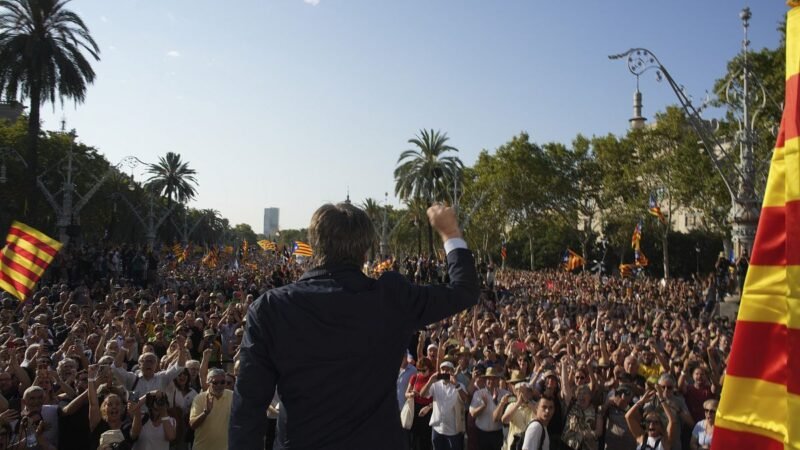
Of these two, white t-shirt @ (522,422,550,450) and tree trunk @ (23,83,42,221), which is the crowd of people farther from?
tree trunk @ (23,83,42,221)

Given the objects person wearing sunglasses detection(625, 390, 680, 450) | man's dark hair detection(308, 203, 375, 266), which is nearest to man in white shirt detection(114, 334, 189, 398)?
person wearing sunglasses detection(625, 390, 680, 450)

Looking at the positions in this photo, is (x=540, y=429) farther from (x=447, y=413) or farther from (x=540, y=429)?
(x=447, y=413)

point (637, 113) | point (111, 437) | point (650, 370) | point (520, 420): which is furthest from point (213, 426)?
point (637, 113)

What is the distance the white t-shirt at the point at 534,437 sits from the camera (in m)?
6.85

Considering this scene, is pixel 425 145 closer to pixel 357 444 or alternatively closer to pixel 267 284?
pixel 267 284

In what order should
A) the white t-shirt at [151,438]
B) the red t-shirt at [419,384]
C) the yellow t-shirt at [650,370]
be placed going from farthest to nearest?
1. the yellow t-shirt at [650,370]
2. the red t-shirt at [419,384]
3. the white t-shirt at [151,438]

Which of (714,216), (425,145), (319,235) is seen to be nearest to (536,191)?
(425,145)

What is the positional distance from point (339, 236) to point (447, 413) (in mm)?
5956

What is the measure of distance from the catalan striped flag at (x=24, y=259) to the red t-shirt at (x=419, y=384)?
5.59m

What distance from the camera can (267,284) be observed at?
26453 mm

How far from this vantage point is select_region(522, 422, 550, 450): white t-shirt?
6852mm

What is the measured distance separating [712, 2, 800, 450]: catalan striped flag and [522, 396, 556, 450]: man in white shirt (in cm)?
502

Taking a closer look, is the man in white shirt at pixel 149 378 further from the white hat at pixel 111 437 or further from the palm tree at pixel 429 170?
the palm tree at pixel 429 170

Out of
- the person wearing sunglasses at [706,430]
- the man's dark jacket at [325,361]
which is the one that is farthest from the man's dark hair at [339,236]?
the person wearing sunglasses at [706,430]
